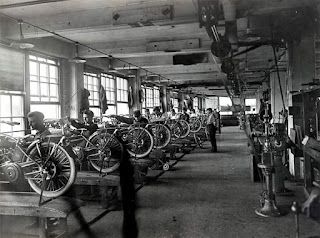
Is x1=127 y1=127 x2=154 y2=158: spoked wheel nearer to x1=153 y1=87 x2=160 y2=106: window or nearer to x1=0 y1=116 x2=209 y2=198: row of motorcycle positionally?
x1=0 y1=116 x2=209 y2=198: row of motorcycle

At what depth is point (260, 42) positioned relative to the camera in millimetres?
5559

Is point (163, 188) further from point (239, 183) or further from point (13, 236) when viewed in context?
point (13, 236)

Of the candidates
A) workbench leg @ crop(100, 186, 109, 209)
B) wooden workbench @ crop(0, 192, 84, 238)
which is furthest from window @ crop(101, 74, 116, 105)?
wooden workbench @ crop(0, 192, 84, 238)

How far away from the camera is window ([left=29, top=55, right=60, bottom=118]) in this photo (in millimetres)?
6410

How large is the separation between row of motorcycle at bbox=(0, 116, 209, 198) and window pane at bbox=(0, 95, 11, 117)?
672 millimetres

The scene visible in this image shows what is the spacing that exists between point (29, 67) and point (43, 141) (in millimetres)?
3148

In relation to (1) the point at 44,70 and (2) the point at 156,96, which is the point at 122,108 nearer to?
(1) the point at 44,70

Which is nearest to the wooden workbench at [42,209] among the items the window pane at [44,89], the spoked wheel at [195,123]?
the window pane at [44,89]

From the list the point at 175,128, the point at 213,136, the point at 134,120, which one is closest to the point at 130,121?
the point at 134,120

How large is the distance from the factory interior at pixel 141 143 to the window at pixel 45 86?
3 cm

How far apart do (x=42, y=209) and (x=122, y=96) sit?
8.04 meters

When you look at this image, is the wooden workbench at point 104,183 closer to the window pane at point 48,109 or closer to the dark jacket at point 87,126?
the dark jacket at point 87,126

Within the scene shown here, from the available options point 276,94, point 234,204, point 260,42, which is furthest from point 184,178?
point 276,94

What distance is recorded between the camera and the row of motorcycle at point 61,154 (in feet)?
11.3
